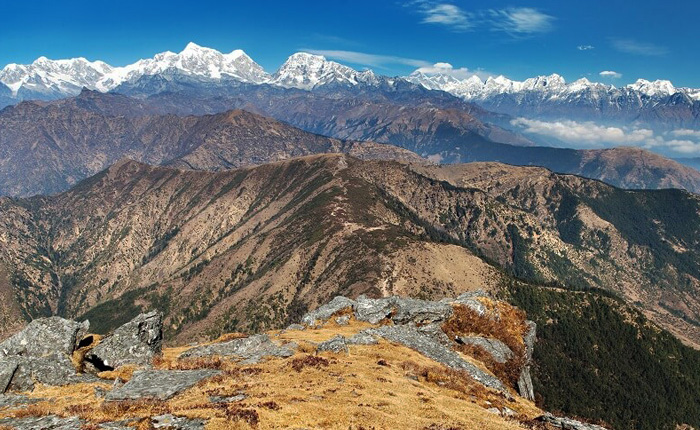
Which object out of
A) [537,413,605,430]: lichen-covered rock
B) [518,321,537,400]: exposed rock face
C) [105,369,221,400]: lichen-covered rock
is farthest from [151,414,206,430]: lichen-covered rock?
[518,321,537,400]: exposed rock face

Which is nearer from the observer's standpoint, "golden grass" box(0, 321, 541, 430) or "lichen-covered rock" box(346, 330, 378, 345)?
"golden grass" box(0, 321, 541, 430)

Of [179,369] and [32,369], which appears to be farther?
[179,369]

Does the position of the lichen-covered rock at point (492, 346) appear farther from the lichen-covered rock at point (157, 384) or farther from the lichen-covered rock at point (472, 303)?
the lichen-covered rock at point (157, 384)

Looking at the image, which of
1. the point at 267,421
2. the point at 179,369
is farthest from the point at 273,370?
the point at 267,421

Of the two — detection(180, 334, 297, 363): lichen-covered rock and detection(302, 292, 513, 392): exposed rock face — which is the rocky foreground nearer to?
detection(180, 334, 297, 363): lichen-covered rock

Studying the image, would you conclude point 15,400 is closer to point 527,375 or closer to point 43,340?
point 43,340

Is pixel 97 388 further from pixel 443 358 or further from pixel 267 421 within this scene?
pixel 443 358
